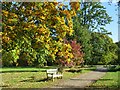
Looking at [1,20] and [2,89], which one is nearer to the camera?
[1,20]

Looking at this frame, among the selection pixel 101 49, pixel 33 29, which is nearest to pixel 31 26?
pixel 33 29

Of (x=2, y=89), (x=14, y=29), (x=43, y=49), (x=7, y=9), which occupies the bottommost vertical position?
(x=2, y=89)

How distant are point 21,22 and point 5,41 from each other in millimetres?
1050

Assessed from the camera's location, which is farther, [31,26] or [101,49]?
[101,49]

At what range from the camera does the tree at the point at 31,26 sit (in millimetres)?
10703

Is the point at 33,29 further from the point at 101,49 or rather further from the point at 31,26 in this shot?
the point at 101,49

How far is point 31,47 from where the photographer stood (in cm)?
1170

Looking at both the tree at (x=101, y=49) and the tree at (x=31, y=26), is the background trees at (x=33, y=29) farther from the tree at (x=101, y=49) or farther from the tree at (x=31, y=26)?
the tree at (x=101, y=49)

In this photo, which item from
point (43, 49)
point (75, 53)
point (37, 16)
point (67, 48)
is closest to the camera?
point (37, 16)

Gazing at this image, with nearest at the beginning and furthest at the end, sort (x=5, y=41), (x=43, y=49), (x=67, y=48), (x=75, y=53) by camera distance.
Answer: (x=5, y=41) < (x=43, y=49) < (x=67, y=48) < (x=75, y=53)

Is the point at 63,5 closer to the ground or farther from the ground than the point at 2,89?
farther from the ground

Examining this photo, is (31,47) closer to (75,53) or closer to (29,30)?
(29,30)

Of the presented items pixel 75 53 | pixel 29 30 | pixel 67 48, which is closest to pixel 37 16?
pixel 29 30

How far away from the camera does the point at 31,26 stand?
1089cm
